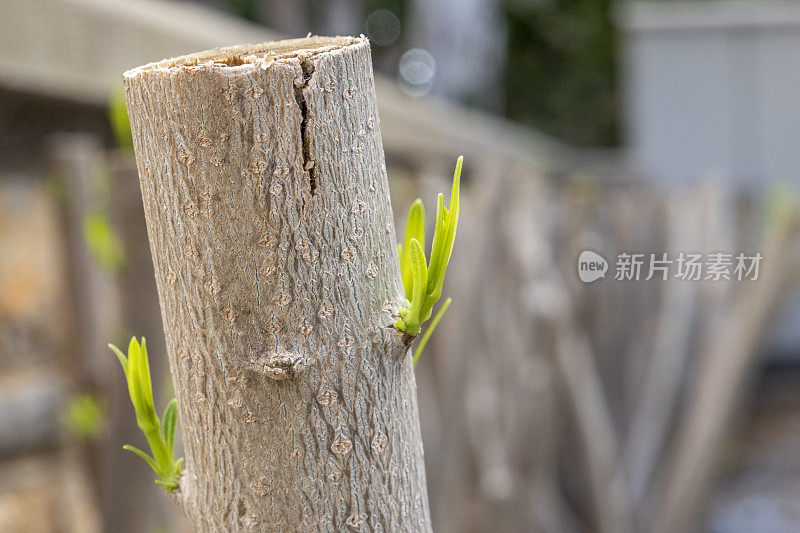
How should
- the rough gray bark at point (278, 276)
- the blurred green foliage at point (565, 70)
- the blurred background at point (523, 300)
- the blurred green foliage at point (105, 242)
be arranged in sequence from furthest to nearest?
1. the blurred green foliage at point (565, 70)
2. the blurred background at point (523, 300)
3. the blurred green foliage at point (105, 242)
4. the rough gray bark at point (278, 276)

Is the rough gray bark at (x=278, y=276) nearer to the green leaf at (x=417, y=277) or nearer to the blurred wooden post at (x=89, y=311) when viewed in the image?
the green leaf at (x=417, y=277)

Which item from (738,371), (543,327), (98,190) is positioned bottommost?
(738,371)

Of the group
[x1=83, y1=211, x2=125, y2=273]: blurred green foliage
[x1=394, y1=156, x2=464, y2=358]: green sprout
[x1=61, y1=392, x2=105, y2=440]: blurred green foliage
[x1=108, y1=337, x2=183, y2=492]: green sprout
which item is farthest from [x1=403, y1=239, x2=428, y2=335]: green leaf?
[x1=61, y1=392, x2=105, y2=440]: blurred green foliage

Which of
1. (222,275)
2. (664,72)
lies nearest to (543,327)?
(222,275)

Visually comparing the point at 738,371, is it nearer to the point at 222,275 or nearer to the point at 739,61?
the point at 739,61

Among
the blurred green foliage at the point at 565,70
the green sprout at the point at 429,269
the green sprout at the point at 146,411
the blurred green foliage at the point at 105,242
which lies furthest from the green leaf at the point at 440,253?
the blurred green foliage at the point at 565,70
